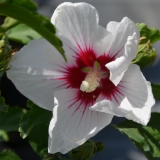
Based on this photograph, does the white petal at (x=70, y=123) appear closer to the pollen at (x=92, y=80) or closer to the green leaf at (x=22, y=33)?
the pollen at (x=92, y=80)

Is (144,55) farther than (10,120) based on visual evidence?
No

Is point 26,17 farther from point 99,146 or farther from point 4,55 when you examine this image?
point 99,146

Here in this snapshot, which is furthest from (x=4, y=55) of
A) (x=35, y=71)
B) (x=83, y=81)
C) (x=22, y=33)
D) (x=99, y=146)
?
(x=22, y=33)

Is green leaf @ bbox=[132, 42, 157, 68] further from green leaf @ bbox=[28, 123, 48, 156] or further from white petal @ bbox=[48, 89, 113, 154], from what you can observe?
green leaf @ bbox=[28, 123, 48, 156]

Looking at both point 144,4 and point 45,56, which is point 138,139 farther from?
point 144,4

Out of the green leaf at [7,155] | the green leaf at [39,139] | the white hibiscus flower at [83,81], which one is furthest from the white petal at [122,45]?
the green leaf at [7,155]

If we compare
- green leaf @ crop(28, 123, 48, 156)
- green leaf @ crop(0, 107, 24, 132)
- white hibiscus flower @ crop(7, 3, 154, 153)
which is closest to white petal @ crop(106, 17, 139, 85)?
white hibiscus flower @ crop(7, 3, 154, 153)
